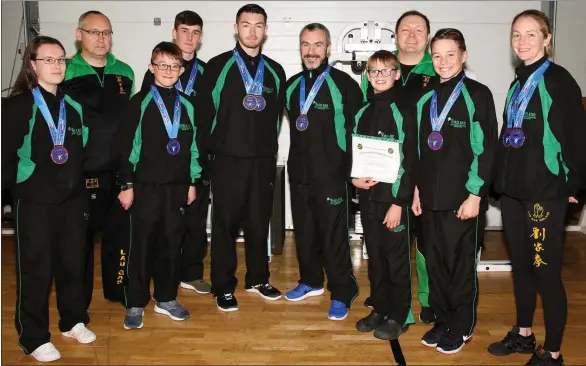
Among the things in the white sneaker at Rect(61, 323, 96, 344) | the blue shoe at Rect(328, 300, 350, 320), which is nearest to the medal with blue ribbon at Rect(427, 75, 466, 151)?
the blue shoe at Rect(328, 300, 350, 320)

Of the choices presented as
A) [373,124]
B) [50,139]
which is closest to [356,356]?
[373,124]

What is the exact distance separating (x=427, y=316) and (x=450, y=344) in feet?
1.42

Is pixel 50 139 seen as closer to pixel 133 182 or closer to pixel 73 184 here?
pixel 73 184

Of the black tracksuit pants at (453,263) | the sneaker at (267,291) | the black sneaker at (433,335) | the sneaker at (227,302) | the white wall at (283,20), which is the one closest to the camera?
the black tracksuit pants at (453,263)

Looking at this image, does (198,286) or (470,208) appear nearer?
(470,208)

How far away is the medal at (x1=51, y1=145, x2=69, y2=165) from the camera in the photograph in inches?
129

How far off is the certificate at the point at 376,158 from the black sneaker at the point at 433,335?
930 mm

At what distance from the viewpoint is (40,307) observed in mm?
3367

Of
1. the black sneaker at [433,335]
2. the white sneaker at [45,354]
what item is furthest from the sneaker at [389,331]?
the white sneaker at [45,354]

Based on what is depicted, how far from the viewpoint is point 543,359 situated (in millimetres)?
3230

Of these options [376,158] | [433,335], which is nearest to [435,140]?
[376,158]

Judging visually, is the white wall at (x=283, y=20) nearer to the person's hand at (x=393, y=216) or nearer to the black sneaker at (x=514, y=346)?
the person's hand at (x=393, y=216)

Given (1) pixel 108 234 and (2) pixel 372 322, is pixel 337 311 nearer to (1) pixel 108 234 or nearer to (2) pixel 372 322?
(2) pixel 372 322

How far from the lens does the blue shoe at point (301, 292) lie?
4.34 meters
